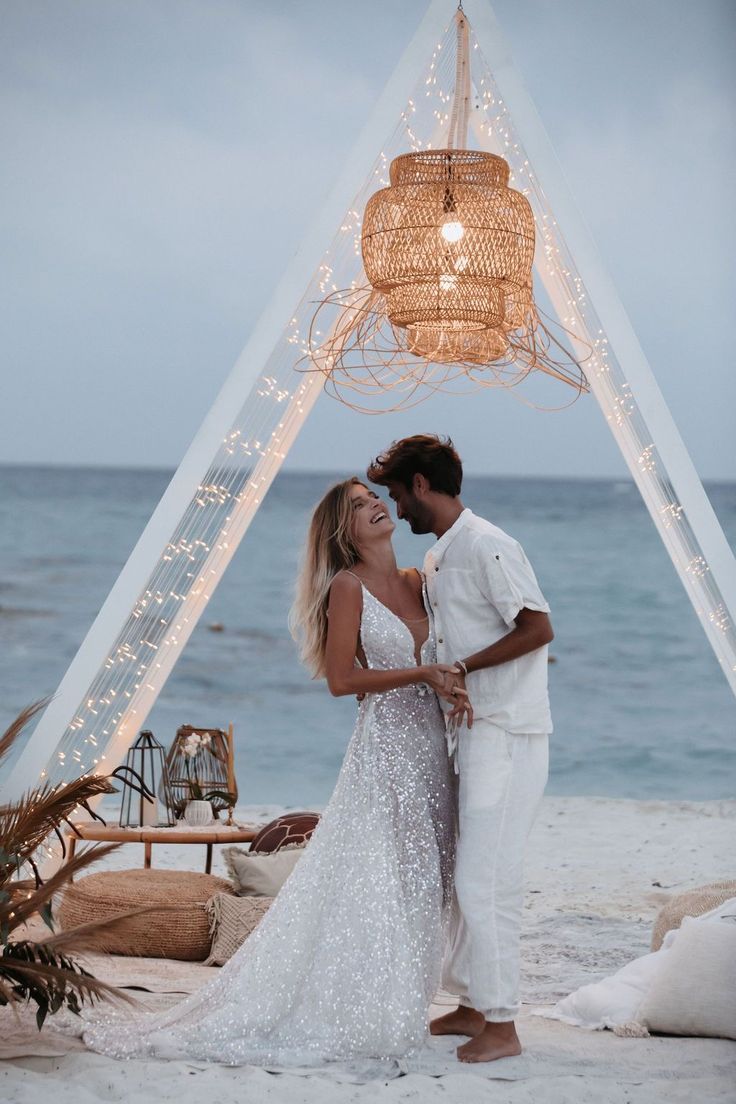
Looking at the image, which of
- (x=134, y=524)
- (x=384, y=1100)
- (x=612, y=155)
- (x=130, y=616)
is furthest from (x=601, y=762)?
(x=384, y=1100)

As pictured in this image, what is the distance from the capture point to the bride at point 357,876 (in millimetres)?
3162

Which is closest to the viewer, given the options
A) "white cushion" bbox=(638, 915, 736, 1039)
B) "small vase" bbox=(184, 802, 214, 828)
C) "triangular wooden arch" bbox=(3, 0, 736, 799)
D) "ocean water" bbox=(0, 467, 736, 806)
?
"white cushion" bbox=(638, 915, 736, 1039)

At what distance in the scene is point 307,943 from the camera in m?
3.26

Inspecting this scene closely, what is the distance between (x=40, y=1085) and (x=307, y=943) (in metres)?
0.69

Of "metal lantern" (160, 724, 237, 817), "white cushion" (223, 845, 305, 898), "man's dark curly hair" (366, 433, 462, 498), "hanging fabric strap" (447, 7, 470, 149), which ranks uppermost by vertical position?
"hanging fabric strap" (447, 7, 470, 149)

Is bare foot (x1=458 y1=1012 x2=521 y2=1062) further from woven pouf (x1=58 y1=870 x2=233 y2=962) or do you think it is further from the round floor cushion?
the round floor cushion

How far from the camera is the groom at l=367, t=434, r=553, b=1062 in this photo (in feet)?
10.5

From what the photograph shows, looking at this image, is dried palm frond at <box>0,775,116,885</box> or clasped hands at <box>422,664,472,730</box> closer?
clasped hands at <box>422,664,472,730</box>

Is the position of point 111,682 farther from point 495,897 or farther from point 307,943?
point 495,897

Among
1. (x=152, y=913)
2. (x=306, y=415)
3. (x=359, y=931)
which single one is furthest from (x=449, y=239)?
(x=152, y=913)

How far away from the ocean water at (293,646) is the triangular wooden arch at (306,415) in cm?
694

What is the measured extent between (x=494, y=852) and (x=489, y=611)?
1.91ft

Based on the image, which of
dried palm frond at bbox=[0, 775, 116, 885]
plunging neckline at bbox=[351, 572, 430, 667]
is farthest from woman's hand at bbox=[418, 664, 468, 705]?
dried palm frond at bbox=[0, 775, 116, 885]

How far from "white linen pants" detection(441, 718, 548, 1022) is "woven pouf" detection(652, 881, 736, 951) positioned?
97 centimetres
